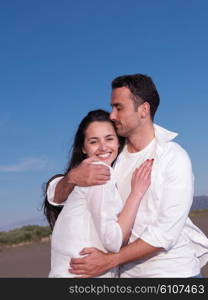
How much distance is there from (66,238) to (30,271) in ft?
25.1

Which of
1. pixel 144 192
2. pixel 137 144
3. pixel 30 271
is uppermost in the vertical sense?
pixel 137 144

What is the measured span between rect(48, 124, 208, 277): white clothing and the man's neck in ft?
0.23

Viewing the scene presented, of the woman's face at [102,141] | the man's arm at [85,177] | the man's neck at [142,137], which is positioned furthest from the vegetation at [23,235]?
the woman's face at [102,141]

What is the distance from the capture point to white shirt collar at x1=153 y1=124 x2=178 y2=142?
13.6 feet

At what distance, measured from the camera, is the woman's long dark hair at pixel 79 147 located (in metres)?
4.09

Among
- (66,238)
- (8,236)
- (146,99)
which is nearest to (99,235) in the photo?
(66,238)

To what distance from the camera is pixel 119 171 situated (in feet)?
13.6

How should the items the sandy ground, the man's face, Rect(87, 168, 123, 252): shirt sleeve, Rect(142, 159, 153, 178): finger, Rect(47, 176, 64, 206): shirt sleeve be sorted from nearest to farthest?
Rect(87, 168, 123, 252): shirt sleeve < Rect(142, 159, 153, 178): finger < the man's face < Rect(47, 176, 64, 206): shirt sleeve < the sandy ground

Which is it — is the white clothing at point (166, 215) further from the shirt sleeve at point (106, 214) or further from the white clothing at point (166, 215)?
the shirt sleeve at point (106, 214)

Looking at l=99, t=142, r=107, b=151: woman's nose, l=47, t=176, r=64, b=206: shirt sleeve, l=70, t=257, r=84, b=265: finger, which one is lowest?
l=70, t=257, r=84, b=265: finger

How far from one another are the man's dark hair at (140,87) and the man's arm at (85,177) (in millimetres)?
586

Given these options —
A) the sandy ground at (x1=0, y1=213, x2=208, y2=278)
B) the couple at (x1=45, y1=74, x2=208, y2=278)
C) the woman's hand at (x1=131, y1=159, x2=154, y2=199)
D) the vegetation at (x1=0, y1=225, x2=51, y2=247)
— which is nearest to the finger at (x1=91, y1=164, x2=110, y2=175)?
the couple at (x1=45, y1=74, x2=208, y2=278)

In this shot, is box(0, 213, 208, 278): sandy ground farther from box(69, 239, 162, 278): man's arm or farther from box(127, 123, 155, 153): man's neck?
box(69, 239, 162, 278): man's arm
